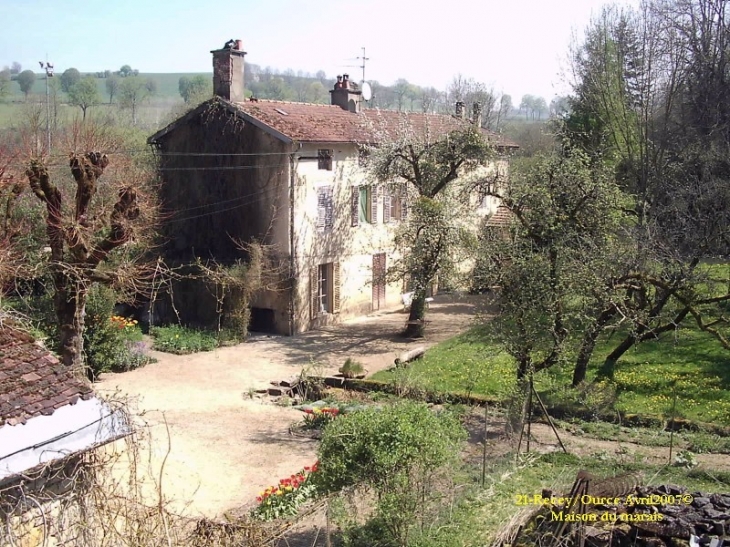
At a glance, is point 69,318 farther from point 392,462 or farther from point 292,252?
point 292,252

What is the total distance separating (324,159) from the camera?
2577 centimetres

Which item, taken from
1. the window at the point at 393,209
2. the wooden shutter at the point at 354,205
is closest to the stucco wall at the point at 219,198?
the wooden shutter at the point at 354,205

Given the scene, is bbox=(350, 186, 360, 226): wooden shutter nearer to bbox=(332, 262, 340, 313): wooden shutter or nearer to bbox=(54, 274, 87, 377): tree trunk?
bbox=(332, 262, 340, 313): wooden shutter

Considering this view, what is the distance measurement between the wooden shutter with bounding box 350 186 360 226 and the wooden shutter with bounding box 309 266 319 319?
2671 mm

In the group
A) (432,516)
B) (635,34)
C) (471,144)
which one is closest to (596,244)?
(471,144)

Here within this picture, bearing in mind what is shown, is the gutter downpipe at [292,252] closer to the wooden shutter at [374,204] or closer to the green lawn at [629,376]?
the wooden shutter at [374,204]

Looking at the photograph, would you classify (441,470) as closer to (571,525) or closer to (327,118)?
(571,525)

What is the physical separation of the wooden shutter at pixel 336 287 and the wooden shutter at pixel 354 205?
1.83 m

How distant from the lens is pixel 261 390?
754 inches

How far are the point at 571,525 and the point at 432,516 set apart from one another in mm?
1939

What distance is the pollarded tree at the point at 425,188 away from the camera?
23.4 metres

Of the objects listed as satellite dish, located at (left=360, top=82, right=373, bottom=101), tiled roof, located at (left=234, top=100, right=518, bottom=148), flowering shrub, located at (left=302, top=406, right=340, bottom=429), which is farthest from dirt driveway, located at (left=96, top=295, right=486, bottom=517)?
satellite dish, located at (left=360, top=82, right=373, bottom=101)

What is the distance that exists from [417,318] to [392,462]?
1553 centimetres

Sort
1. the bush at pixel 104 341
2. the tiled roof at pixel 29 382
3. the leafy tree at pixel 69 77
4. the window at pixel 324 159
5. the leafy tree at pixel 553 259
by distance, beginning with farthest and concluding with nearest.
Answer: the leafy tree at pixel 69 77 → the window at pixel 324 159 → the bush at pixel 104 341 → the leafy tree at pixel 553 259 → the tiled roof at pixel 29 382
